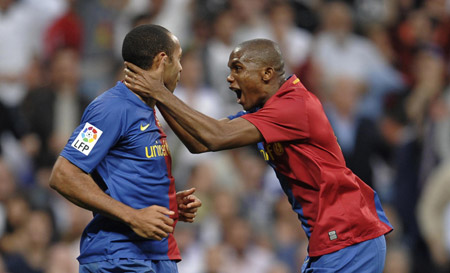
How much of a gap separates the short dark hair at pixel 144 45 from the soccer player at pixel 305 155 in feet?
1.15

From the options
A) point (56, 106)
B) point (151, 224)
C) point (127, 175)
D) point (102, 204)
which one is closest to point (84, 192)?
point (102, 204)

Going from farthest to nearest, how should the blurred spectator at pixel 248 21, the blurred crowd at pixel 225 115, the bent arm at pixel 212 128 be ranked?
the blurred spectator at pixel 248 21 → the blurred crowd at pixel 225 115 → the bent arm at pixel 212 128

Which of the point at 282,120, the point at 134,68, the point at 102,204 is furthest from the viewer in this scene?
the point at 282,120

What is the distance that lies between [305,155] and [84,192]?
1.39 metres

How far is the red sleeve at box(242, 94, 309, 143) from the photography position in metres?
4.54

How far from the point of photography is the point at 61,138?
28.1 feet

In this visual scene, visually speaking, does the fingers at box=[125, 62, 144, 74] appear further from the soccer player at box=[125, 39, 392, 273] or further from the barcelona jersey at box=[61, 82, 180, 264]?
the soccer player at box=[125, 39, 392, 273]

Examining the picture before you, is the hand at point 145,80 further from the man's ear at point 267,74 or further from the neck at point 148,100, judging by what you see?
the man's ear at point 267,74

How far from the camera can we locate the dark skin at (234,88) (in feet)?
14.1

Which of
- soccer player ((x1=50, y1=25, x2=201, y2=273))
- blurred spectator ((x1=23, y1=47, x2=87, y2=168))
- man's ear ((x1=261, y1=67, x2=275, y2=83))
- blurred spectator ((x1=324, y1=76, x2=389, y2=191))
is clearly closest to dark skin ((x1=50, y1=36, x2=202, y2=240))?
soccer player ((x1=50, y1=25, x2=201, y2=273))

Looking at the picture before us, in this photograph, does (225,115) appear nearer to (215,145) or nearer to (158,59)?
(215,145)

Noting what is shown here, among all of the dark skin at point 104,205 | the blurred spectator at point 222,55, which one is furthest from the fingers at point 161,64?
the blurred spectator at point 222,55

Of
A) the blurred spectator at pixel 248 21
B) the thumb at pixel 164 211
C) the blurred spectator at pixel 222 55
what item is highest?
the blurred spectator at pixel 248 21

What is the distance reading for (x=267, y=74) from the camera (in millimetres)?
4754
